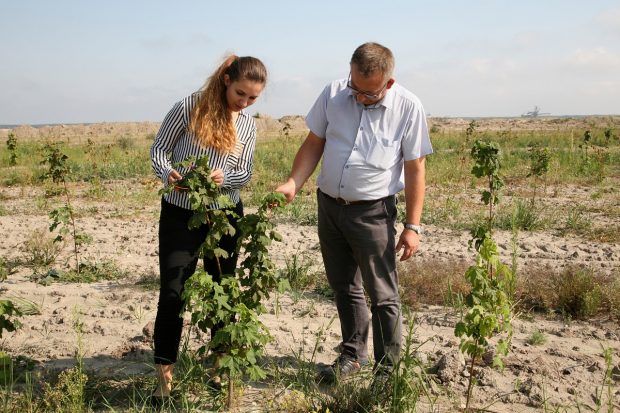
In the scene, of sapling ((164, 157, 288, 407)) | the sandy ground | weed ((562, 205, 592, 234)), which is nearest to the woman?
sapling ((164, 157, 288, 407))

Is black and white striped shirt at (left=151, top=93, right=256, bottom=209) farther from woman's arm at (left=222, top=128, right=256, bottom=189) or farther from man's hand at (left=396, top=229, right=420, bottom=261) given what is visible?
man's hand at (left=396, top=229, right=420, bottom=261)

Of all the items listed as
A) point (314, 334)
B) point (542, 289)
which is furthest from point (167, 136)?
point (542, 289)

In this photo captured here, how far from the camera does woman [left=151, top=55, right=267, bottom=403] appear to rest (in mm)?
2885

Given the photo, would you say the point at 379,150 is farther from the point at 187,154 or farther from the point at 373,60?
the point at 187,154

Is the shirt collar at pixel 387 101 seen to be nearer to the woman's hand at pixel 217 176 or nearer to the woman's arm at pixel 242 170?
the woman's arm at pixel 242 170

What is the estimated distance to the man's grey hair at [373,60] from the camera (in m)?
2.76

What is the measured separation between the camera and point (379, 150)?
3.03 m

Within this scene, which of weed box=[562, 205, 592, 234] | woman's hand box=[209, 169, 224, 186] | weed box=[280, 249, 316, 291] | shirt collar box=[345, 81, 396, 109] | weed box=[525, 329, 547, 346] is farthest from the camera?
weed box=[562, 205, 592, 234]

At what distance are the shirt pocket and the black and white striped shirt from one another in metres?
0.66

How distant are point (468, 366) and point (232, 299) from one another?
1643 millimetres

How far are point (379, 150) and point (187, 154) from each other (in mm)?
998

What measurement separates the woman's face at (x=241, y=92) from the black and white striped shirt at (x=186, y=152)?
0.15 metres

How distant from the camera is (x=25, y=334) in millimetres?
4016

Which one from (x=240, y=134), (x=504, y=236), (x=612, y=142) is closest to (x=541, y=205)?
(x=504, y=236)
